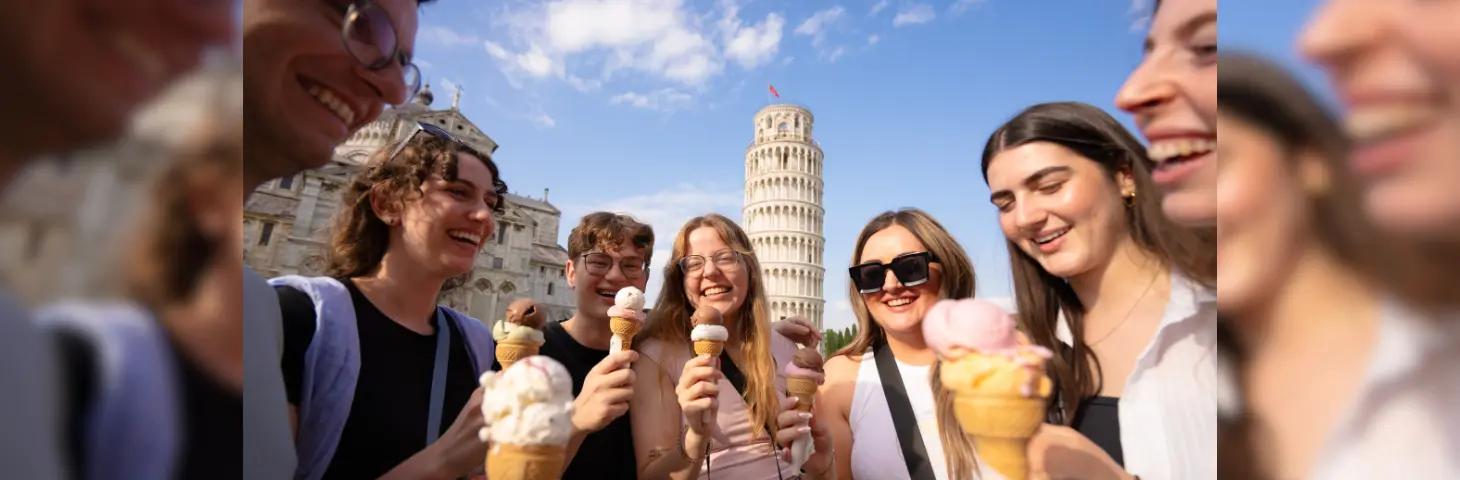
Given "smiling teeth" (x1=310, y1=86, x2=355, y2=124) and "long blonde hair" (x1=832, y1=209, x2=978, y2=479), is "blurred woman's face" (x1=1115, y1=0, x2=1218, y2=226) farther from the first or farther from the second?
"smiling teeth" (x1=310, y1=86, x2=355, y2=124)

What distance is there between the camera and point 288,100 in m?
1.39

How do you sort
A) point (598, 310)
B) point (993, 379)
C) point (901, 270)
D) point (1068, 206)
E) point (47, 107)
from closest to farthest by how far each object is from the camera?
point (47, 107)
point (993, 379)
point (1068, 206)
point (901, 270)
point (598, 310)

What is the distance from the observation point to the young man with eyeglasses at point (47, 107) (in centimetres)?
75

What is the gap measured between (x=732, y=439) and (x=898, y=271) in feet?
4.37

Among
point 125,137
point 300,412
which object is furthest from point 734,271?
point 125,137

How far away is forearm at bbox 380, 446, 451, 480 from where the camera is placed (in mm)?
1635

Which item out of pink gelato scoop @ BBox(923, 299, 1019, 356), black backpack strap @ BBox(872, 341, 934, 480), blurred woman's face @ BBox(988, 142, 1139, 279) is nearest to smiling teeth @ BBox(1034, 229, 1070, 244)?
blurred woman's face @ BBox(988, 142, 1139, 279)

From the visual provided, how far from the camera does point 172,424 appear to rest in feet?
3.25

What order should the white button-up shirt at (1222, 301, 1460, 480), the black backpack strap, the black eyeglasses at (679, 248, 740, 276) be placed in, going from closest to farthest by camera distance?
the white button-up shirt at (1222, 301, 1460, 480)
the black backpack strap
the black eyeglasses at (679, 248, 740, 276)

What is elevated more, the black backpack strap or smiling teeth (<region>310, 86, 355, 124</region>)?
smiling teeth (<region>310, 86, 355, 124</region>)

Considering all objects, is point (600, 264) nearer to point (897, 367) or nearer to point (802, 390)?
point (802, 390)

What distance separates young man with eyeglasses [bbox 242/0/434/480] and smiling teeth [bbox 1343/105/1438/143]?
2.32m


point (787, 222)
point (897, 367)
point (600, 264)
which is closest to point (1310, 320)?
point (897, 367)

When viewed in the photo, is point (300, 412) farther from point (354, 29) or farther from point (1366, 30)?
point (1366, 30)
